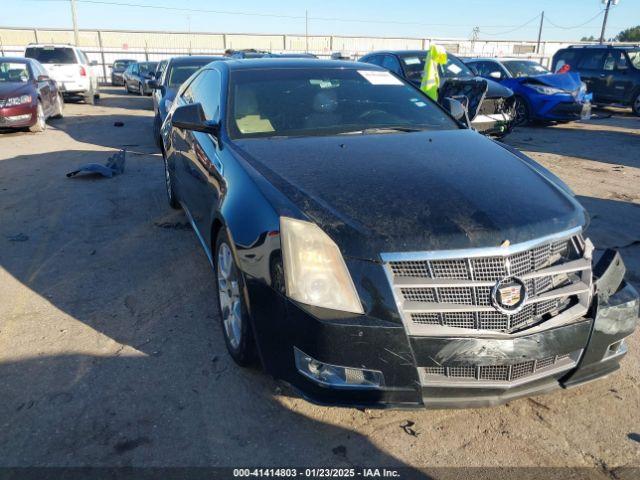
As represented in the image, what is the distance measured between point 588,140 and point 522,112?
2.27 meters

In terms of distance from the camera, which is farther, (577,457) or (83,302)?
(83,302)

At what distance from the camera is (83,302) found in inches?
147

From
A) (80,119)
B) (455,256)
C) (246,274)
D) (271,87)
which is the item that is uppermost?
(271,87)

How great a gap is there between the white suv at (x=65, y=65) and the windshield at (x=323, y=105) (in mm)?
15616

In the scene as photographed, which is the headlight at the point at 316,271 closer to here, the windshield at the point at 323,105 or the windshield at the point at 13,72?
the windshield at the point at 323,105

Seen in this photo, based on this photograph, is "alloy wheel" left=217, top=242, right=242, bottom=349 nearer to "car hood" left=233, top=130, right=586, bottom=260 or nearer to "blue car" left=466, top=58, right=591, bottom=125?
"car hood" left=233, top=130, right=586, bottom=260

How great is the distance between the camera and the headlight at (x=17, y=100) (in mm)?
10659

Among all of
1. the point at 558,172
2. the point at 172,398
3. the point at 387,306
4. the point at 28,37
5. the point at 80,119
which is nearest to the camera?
the point at 387,306

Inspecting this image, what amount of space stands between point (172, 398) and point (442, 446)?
52.9 inches

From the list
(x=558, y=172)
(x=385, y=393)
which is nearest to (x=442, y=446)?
(x=385, y=393)

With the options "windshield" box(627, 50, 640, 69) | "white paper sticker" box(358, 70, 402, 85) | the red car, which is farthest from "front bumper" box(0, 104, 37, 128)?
"windshield" box(627, 50, 640, 69)

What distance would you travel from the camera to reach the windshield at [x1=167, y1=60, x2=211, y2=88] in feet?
31.7

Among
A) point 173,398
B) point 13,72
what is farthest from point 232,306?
point 13,72

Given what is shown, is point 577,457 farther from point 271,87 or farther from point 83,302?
point 83,302
